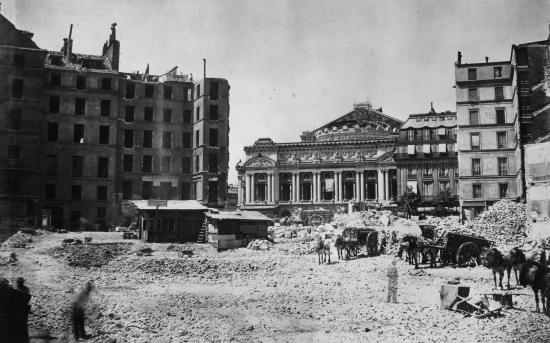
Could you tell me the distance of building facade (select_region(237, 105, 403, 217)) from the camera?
8594cm

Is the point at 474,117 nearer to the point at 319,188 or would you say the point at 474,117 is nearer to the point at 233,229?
the point at 233,229

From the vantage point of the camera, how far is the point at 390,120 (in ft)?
341

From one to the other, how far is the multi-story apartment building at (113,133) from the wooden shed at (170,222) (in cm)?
887

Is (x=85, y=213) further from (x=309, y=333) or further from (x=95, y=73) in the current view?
(x=309, y=333)

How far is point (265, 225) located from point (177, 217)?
8.05 metres

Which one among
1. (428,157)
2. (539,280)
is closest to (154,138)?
(428,157)

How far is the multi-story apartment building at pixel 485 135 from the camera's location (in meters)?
51.9

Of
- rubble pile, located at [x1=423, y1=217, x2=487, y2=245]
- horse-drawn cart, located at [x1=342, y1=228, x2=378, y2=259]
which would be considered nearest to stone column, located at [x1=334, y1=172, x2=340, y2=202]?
rubble pile, located at [x1=423, y1=217, x2=487, y2=245]

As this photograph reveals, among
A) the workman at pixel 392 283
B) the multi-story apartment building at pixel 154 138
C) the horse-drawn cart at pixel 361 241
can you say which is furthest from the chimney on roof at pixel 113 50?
the workman at pixel 392 283

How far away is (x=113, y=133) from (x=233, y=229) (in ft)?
74.8

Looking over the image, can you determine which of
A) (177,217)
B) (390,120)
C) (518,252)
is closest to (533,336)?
(518,252)

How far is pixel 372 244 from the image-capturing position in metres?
32.5

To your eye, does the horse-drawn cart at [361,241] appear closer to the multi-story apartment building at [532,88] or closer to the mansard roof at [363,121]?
the multi-story apartment building at [532,88]

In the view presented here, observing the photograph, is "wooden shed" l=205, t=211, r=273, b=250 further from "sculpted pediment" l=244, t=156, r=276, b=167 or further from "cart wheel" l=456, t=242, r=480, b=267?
"sculpted pediment" l=244, t=156, r=276, b=167
